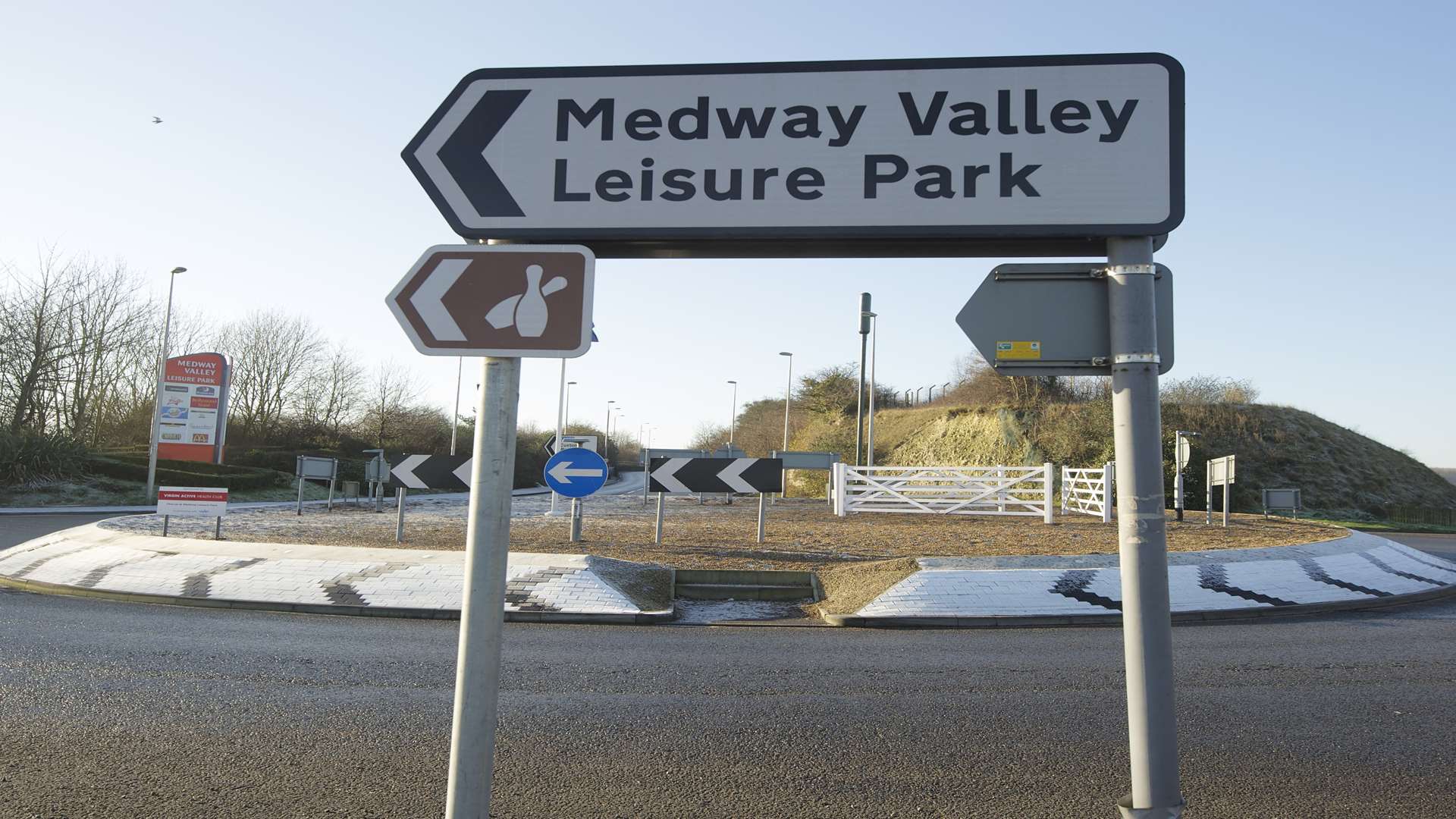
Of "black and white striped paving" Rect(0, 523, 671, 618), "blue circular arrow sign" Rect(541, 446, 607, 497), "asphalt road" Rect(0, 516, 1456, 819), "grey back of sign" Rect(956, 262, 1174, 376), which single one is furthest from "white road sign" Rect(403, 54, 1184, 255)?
"blue circular arrow sign" Rect(541, 446, 607, 497)

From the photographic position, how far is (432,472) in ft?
44.5

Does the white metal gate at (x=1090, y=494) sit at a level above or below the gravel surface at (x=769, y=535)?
above

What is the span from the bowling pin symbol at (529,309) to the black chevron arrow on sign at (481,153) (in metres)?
0.39

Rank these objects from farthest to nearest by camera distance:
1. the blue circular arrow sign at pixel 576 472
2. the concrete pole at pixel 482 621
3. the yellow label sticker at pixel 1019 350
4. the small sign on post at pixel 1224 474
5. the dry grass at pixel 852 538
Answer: the small sign on post at pixel 1224 474, the dry grass at pixel 852 538, the blue circular arrow sign at pixel 576 472, the yellow label sticker at pixel 1019 350, the concrete pole at pixel 482 621

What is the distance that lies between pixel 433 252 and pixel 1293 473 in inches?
1681

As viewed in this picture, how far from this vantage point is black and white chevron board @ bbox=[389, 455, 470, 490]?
13141 mm

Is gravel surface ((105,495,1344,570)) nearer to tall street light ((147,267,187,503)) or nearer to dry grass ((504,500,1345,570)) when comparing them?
dry grass ((504,500,1345,570))

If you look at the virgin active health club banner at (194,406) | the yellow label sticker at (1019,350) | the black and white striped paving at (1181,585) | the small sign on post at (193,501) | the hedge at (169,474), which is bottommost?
the black and white striped paving at (1181,585)

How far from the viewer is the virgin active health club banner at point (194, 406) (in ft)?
117

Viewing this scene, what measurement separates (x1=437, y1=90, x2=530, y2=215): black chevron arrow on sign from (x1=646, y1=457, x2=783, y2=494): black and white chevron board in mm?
11102

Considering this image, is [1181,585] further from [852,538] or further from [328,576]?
[328,576]

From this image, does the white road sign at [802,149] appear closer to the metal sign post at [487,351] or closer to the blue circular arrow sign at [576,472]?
the metal sign post at [487,351]

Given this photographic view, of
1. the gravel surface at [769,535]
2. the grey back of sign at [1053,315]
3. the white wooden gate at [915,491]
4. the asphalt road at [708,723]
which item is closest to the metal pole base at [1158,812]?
the grey back of sign at [1053,315]

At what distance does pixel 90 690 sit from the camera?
550cm
